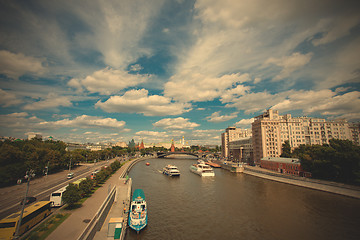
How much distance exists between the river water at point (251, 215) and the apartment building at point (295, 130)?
50.4 meters

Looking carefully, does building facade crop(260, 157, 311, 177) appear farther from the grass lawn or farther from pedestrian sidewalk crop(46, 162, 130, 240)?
the grass lawn

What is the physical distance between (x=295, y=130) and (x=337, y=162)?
187 ft

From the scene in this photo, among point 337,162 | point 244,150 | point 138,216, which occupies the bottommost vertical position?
point 138,216

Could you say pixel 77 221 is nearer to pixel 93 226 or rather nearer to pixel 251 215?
pixel 93 226

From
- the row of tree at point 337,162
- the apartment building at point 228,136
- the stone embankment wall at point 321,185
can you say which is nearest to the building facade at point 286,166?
the row of tree at point 337,162

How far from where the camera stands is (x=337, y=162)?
46.2 m

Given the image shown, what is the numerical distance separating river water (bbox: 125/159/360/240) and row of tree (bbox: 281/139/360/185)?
749 centimetres

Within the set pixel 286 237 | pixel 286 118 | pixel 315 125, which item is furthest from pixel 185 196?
pixel 315 125

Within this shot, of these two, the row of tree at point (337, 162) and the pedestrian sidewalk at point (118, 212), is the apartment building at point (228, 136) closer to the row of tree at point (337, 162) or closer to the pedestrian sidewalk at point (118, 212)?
the row of tree at point (337, 162)

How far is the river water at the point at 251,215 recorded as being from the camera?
82.1 ft

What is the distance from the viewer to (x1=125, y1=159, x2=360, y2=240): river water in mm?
25016

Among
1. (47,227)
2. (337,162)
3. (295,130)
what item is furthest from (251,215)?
(295,130)

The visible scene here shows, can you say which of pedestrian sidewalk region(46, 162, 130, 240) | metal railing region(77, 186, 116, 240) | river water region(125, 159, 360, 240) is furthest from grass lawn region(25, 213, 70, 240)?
river water region(125, 159, 360, 240)

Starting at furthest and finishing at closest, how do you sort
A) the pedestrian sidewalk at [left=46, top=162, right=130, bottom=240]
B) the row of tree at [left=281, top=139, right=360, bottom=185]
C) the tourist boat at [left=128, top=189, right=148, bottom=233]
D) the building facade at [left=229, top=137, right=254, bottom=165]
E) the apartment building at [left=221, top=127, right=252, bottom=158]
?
1. the apartment building at [left=221, top=127, right=252, bottom=158]
2. the building facade at [left=229, top=137, right=254, bottom=165]
3. the row of tree at [left=281, top=139, right=360, bottom=185]
4. the tourist boat at [left=128, top=189, right=148, bottom=233]
5. the pedestrian sidewalk at [left=46, top=162, right=130, bottom=240]
